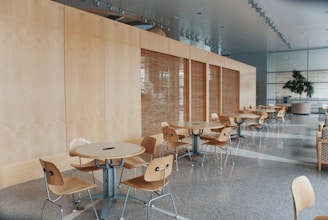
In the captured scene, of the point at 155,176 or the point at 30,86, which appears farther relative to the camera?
the point at 30,86

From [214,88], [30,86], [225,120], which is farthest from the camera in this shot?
[214,88]

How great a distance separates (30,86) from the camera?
4.30m

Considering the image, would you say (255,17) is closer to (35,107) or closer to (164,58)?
(164,58)

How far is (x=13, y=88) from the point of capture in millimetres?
4090

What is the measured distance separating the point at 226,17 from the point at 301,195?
26.7ft

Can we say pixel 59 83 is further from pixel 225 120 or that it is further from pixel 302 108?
pixel 302 108

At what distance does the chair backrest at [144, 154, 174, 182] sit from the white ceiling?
5567mm

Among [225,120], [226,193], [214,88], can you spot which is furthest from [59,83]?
[214,88]

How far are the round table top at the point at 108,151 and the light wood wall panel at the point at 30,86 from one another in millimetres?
1446

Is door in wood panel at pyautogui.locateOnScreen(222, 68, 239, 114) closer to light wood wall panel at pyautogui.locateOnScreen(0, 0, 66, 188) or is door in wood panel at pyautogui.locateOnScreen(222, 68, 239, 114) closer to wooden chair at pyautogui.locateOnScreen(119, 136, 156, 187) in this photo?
wooden chair at pyautogui.locateOnScreen(119, 136, 156, 187)

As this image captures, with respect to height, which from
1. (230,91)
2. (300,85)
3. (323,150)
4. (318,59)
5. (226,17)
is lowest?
(323,150)

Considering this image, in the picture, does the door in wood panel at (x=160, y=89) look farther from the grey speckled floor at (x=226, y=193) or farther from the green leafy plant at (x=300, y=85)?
the green leafy plant at (x=300, y=85)

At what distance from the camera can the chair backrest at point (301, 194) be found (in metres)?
1.89

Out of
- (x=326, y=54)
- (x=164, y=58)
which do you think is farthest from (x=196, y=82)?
(x=326, y=54)
